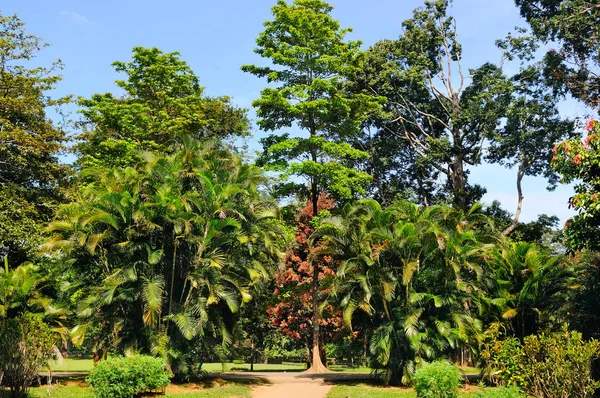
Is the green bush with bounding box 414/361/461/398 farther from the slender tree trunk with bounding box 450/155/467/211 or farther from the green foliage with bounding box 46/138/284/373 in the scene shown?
the slender tree trunk with bounding box 450/155/467/211

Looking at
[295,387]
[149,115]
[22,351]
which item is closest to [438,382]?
[295,387]

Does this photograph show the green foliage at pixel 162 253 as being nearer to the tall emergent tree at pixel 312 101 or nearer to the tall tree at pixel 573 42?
the tall emergent tree at pixel 312 101

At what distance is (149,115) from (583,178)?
21172 millimetres

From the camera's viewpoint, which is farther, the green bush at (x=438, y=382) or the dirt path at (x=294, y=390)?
the dirt path at (x=294, y=390)

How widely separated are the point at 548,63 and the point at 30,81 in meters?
25.2

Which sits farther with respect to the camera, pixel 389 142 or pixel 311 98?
pixel 389 142

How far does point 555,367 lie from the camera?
1164 centimetres

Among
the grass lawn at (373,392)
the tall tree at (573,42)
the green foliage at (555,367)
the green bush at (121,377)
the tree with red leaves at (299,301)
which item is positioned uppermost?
the tall tree at (573,42)

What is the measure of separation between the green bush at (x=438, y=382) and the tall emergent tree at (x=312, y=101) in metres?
11.4

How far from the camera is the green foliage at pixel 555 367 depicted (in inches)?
452

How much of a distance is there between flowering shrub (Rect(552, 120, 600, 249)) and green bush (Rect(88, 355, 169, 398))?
11082 millimetres

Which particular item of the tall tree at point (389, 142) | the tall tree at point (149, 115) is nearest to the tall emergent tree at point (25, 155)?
the tall tree at point (149, 115)

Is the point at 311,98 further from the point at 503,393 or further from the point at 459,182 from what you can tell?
the point at 503,393

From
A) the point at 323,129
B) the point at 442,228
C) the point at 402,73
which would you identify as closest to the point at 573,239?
the point at 442,228
